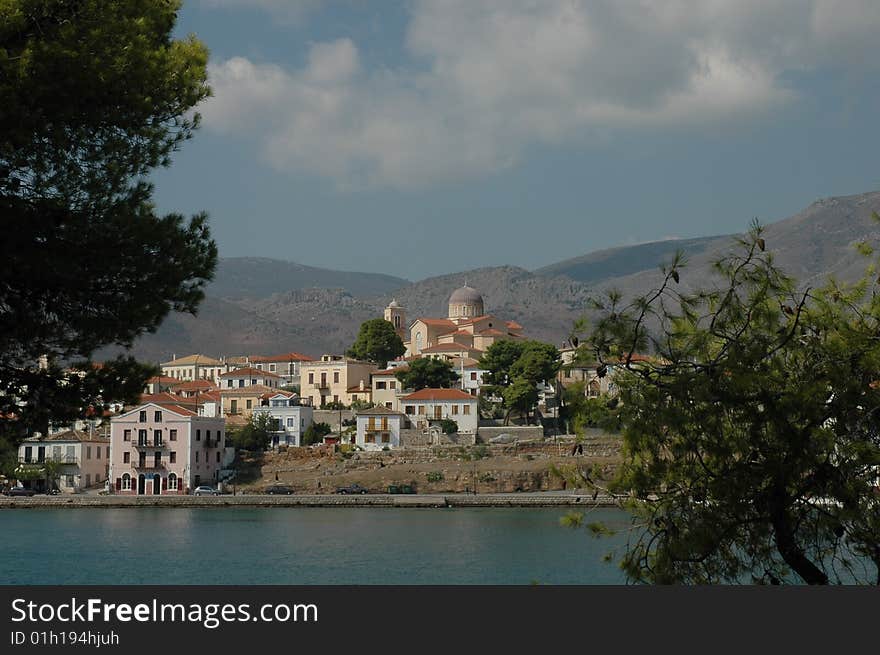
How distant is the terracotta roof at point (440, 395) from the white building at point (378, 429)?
147 cm

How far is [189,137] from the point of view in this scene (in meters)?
11.2

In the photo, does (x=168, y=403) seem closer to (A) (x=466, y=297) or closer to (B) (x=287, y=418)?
(B) (x=287, y=418)

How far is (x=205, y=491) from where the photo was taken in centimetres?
5384

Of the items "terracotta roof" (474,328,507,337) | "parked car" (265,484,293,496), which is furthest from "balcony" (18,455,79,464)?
"terracotta roof" (474,328,507,337)

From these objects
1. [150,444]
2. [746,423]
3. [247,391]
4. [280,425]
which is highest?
[247,391]

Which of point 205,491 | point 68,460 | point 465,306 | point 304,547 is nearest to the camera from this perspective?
point 304,547

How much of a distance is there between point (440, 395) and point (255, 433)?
376 inches

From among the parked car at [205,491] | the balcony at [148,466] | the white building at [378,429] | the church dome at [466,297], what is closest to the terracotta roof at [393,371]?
the white building at [378,429]

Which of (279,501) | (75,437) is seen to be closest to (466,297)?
(75,437)

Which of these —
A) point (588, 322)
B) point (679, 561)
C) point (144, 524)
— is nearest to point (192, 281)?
point (588, 322)

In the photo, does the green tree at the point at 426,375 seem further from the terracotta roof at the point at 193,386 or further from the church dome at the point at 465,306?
the church dome at the point at 465,306

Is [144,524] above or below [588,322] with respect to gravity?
below
